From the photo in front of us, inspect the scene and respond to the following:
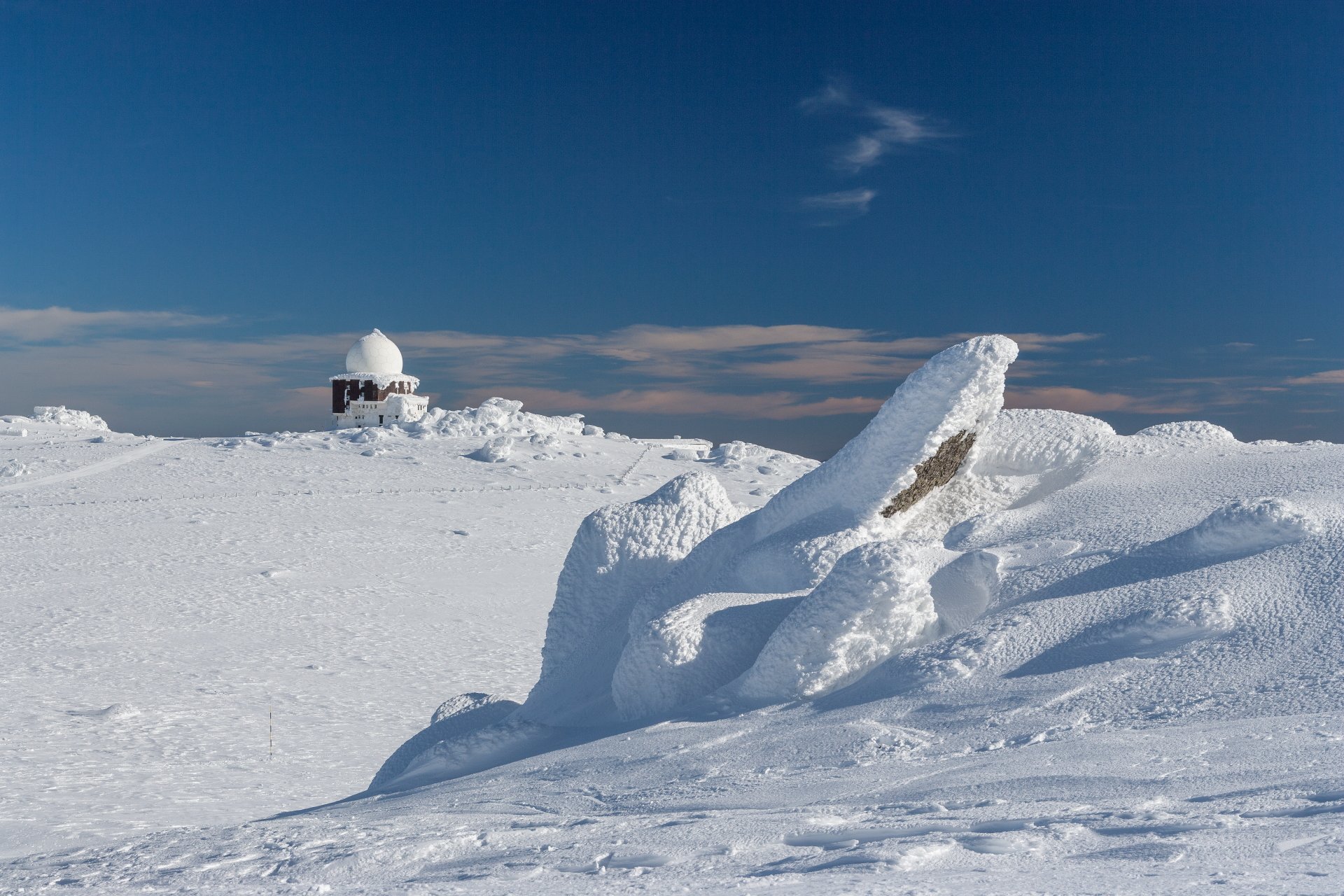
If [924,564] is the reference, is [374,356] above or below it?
above

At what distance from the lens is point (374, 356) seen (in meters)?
43.3

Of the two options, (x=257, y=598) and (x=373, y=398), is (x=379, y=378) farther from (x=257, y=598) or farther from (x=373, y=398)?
(x=257, y=598)

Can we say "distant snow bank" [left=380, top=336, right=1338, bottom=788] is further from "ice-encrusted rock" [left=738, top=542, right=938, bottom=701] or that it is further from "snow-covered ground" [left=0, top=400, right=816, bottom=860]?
"snow-covered ground" [left=0, top=400, right=816, bottom=860]

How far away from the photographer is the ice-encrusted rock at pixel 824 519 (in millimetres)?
6445

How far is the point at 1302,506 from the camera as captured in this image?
6.25 metres

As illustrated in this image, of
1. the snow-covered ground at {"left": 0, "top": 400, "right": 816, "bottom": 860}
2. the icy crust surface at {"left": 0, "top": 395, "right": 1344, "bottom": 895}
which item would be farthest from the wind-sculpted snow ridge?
the icy crust surface at {"left": 0, "top": 395, "right": 1344, "bottom": 895}

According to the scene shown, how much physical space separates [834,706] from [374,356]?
132ft

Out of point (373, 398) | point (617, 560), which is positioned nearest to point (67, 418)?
point (373, 398)

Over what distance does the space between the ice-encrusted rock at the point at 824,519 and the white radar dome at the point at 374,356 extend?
37.2 metres

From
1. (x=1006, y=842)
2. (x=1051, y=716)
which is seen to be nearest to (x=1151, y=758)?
(x=1051, y=716)

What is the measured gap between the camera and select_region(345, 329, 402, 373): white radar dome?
4328cm

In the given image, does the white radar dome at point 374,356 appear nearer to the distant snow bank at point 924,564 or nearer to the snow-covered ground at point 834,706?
the snow-covered ground at point 834,706

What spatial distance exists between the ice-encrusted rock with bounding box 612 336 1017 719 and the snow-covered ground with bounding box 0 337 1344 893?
2cm

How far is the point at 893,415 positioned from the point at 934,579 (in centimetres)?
159
